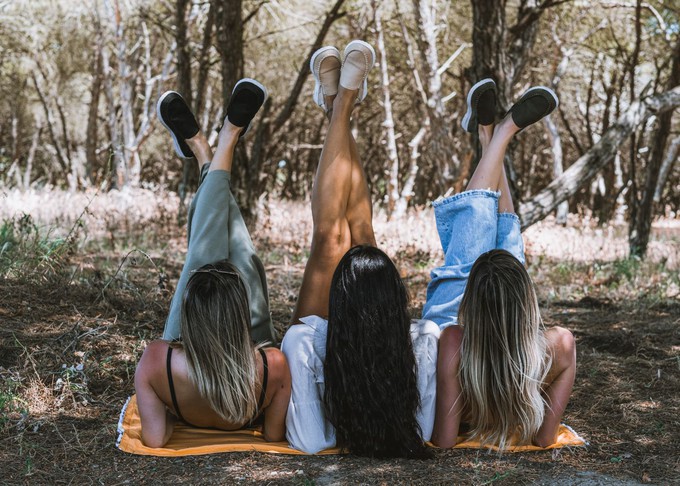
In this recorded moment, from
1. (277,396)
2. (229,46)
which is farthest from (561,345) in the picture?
(229,46)

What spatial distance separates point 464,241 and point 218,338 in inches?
67.3

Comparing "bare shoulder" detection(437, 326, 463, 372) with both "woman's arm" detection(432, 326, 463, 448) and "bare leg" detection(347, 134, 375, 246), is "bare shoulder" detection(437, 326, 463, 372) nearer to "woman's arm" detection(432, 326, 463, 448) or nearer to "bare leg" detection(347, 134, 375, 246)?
"woman's arm" detection(432, 326, 463, 448)

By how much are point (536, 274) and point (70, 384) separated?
17.5ft

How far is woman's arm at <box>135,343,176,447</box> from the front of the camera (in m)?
3.25

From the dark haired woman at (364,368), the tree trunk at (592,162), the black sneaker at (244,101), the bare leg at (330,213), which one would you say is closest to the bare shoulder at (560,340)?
the dark haired woman at (364,368)

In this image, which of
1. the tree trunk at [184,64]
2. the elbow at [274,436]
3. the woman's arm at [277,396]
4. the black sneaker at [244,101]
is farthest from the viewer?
the tree trunk at [184,64]

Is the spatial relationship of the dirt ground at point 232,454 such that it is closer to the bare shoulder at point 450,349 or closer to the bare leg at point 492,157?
the bare shoulder at point 450,349

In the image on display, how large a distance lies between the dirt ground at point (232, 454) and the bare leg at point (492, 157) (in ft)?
4.19

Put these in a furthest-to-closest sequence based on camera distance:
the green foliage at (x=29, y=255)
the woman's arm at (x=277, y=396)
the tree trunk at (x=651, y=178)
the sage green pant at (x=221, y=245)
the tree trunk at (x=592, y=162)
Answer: the tree trunk at (x=651, y=178) < the tree trunk at (x=592, y=162) < the green foliage at (x=29, y=255) < the sage green pant at (x=221, y=245) < the woman's arm at (x=277, y=396)

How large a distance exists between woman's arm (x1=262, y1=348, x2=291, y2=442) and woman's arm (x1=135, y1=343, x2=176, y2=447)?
0.44 metres

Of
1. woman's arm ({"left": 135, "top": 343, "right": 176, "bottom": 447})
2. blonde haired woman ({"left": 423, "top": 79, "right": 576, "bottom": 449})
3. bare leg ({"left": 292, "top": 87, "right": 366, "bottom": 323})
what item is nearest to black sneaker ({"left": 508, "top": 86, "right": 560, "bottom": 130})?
bare leg ({"left": 292, "top": 87, "right": 366, "bottom": 323})

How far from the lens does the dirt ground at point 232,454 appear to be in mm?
3162

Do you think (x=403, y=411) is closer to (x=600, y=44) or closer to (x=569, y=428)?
(x=569, y=428)

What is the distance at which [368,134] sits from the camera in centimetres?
2241
